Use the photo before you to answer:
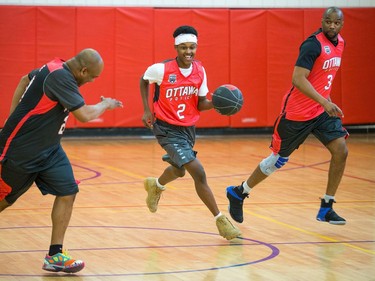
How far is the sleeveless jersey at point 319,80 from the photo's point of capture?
8766 mm

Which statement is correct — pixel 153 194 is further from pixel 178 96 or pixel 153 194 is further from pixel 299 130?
pixel 299 130

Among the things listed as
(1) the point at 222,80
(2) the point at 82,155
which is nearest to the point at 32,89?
(2) the point at 82,155

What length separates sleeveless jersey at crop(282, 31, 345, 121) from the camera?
8.77 m

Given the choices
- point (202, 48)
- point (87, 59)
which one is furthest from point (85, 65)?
point (202, 48)

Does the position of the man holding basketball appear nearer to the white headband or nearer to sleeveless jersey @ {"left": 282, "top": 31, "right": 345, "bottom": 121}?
sleeveless jersey @ {"left": 282, "top": 31, "right": 345, "bottom": 121}

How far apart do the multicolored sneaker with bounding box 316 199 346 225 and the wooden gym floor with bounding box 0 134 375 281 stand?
9 cm

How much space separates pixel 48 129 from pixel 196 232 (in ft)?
7.79

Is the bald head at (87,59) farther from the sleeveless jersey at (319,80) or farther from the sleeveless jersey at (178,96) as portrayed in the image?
the sleeveless jersey at (319,80)

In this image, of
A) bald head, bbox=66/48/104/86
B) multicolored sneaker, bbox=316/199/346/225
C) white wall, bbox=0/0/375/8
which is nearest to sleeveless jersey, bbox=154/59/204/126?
multicolored sneaker, bbox=316/199/346/225

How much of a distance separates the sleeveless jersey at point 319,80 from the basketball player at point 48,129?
2.71m

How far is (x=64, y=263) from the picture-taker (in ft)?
22.0

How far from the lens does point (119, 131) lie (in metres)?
19.2

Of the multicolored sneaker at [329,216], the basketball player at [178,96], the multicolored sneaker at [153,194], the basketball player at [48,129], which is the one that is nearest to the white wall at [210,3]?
the multicolored sneaker at [153,194]

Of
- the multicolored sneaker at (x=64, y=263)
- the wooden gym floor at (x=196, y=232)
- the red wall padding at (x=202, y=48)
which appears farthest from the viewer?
the red wall padding at (x=202, y=48)
